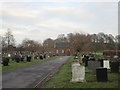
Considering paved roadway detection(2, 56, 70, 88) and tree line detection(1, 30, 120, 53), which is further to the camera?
tree line detection(1, 30, 120, 53)

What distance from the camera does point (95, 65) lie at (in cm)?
1523

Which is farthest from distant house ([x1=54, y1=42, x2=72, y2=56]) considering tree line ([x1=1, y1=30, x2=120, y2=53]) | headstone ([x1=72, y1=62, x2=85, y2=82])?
headstone ([x1=72, y1=62, x2=85, y2=82])

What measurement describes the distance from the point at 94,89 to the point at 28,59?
101 ft

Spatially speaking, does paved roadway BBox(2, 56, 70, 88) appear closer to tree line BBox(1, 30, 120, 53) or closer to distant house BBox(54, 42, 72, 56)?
tree line BBox(1, 30, 120, 53)

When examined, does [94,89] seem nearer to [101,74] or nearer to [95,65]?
[101,74]

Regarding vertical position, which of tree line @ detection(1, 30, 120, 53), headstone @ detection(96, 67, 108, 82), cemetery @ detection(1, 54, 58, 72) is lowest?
cemetery @ detection(1, 54, 58, 72)

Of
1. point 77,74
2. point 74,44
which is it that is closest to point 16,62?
point 74,44

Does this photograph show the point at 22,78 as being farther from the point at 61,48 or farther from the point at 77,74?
the point at 61,48

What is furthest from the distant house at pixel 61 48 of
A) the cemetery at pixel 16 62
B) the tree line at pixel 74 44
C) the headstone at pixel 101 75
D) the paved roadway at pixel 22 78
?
the headstone at pixel 101 75

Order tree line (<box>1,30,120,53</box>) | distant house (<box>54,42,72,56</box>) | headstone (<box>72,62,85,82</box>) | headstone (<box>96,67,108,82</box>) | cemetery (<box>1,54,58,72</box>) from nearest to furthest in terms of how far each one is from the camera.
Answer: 1. headstone (<box>96,67,108,82</box>)
2. headstone (<box>72,62,85,82</box>)
3. cemetery (<box>1,54,58,72</box>)
4. tree line (<box>1,30,120,53</box>)
5. distant house (<box>54,42,72,56</box>)

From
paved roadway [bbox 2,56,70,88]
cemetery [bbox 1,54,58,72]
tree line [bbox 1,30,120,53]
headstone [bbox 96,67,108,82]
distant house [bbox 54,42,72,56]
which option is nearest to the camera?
headstone [bbox 96,67,108,82]

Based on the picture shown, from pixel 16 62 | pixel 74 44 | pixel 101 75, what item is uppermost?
pixel 74 44

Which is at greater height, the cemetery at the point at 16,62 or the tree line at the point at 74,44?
the tree line at the point at 74,44

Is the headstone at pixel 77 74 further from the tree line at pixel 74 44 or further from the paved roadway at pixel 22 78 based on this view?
the tree line at pixel 74 44
